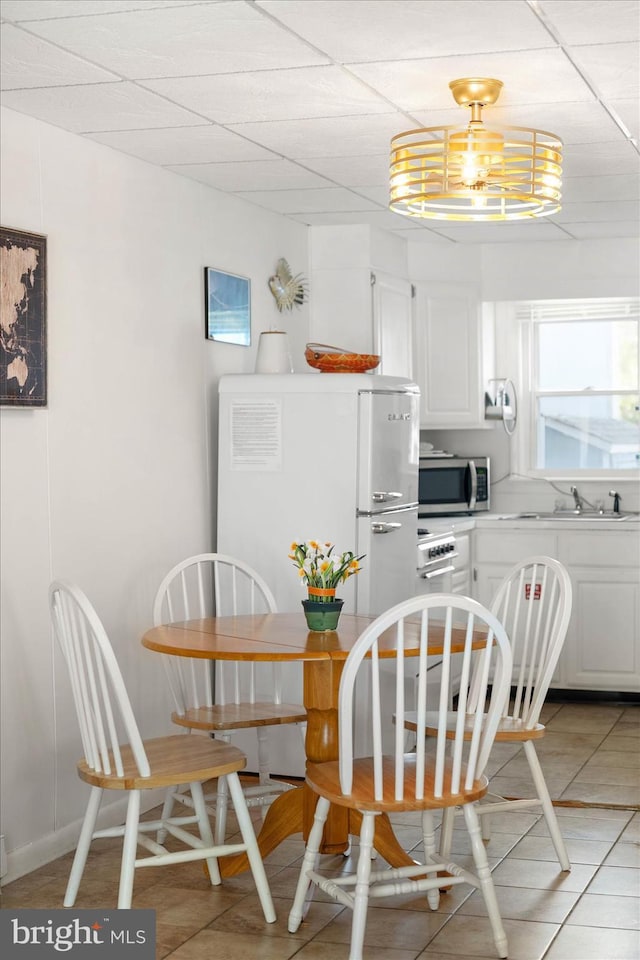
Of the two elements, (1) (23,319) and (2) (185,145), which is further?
(2) (185,145)

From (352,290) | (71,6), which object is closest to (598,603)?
(352,290)

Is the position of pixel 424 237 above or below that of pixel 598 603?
above

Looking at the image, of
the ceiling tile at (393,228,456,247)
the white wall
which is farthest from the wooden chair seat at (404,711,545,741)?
the ceiling tile at (393,228,456,247)

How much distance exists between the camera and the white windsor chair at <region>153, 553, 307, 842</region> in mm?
3625

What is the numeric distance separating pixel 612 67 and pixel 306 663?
184 cm

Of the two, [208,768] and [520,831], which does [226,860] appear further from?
[520,831]

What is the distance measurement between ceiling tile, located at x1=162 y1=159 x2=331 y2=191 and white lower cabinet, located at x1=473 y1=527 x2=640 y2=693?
2277mm

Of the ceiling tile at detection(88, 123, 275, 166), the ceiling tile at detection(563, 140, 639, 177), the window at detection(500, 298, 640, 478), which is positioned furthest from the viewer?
the window at detection(500, 298, 640, 478)

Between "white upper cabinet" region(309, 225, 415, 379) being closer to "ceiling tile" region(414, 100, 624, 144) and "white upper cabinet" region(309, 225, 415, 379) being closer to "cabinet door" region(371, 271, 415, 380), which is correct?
"cabinet door" region(371, 271, 415, 380)

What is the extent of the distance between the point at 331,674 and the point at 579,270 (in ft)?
11.5

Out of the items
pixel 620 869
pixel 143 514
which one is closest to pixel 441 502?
pixel 143 514

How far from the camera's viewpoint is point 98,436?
395cm

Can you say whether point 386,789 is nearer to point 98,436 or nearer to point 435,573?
point 98,436

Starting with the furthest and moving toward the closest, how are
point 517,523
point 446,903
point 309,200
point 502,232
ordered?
point 517,523, point 502,232, point 309,200, point 446,903
